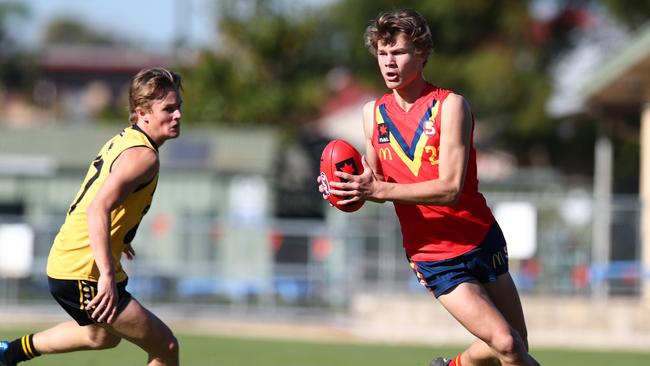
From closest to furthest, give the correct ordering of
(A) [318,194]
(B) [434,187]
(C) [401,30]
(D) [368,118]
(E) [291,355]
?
(B) [434,187] < (C) [401,30] < (D) [368,118] < (E) [291,355] < (A) [318,194]

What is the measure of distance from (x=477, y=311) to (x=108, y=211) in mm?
2015

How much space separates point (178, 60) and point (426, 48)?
32.9 meters

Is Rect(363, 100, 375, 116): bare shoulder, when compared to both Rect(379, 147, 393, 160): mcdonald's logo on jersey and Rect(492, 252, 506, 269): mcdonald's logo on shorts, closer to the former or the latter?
Rect(379, 147, 393, 160): mcdonald's logo on jersey

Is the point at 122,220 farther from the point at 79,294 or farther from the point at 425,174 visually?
the point at 425,174

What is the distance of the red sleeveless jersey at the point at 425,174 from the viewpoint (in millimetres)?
6867

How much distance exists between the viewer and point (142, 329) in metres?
6.99

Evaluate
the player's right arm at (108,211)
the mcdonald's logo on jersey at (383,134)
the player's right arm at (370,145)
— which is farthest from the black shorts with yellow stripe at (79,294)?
the mcdonald's logo on jersey at (383,134)

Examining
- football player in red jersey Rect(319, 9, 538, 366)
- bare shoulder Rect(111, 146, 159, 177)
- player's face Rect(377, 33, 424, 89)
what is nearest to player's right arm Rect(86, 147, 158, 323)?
bare shoulder Rect(111, 146, 159, 177)

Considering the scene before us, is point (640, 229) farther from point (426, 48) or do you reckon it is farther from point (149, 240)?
point (426, 48)

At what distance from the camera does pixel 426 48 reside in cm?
687

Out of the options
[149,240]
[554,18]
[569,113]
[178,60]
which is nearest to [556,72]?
[554,18]

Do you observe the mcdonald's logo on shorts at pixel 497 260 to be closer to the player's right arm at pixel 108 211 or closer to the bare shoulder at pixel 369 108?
the bare shoulder at pixel 369 108

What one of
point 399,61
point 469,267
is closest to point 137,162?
point 399,61

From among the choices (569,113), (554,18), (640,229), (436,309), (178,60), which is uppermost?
(554,18)
